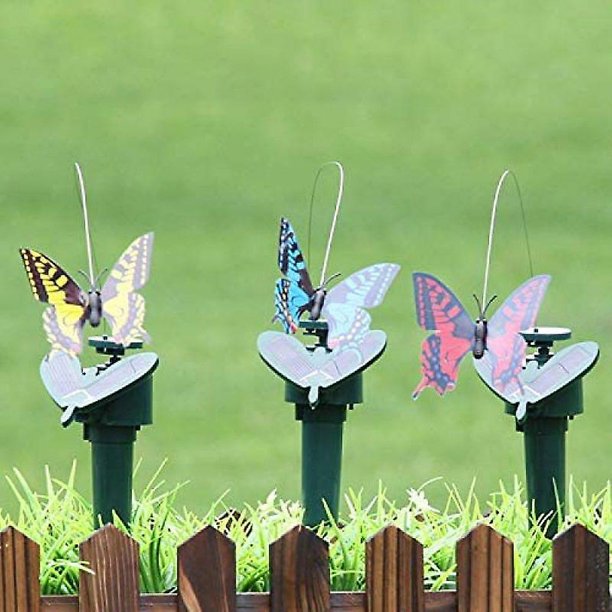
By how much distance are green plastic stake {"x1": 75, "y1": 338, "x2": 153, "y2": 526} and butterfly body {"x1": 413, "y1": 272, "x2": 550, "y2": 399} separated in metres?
0.51

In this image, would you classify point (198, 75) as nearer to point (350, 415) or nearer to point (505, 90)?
point (505, 90)

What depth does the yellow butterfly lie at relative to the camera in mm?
3025

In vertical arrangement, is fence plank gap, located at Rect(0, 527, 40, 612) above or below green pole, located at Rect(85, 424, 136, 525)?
below

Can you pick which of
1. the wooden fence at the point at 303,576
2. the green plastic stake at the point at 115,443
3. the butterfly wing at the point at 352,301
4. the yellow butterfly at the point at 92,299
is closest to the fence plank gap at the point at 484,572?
the wooden fence at the point at 303,576

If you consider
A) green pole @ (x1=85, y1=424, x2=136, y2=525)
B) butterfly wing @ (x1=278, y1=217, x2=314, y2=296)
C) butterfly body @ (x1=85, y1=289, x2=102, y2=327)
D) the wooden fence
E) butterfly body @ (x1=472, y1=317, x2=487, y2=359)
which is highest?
butterfly wing @ (x1=278, y1=217, x2=314, y2=296)

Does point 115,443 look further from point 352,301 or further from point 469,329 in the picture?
point 469,329

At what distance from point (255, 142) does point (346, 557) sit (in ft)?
30.0

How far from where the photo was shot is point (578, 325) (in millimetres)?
8633

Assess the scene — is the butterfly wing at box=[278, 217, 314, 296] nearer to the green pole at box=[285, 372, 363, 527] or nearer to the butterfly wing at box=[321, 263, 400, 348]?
the butterfly wing at box=[321, 263, 400, 348]

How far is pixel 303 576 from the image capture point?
276 centimetres

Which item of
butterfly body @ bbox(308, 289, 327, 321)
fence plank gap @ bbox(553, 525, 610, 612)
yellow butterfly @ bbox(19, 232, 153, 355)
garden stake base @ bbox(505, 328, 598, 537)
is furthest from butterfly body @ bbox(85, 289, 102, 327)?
fence plank gap @ bbox(553, 525, 610, 612)

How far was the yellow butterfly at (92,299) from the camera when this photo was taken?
303cm

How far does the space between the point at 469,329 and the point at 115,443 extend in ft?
2.28

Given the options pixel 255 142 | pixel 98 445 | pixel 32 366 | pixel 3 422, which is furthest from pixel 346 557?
pixel 255 142
